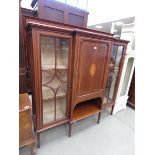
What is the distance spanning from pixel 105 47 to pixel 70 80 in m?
0.69

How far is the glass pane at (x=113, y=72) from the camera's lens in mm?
1971

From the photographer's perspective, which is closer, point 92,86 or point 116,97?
point 92,86

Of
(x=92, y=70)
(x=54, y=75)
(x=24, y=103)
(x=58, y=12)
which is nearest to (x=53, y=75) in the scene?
(x=54, y=75)

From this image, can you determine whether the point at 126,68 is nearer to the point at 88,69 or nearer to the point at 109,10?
the point at 88,69

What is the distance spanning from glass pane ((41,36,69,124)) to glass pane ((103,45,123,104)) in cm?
89

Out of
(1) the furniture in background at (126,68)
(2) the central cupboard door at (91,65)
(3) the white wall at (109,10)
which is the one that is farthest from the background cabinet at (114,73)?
(3) the white wall at (109,10)

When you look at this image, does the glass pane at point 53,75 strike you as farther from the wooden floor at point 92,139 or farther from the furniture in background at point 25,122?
the wooden floor at point 92,139

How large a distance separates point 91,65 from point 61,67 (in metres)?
0.42
